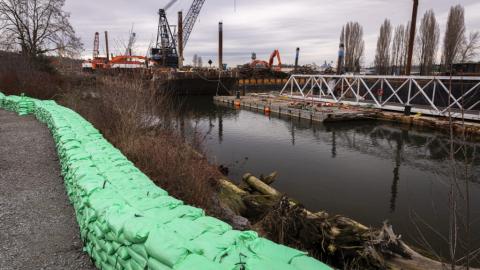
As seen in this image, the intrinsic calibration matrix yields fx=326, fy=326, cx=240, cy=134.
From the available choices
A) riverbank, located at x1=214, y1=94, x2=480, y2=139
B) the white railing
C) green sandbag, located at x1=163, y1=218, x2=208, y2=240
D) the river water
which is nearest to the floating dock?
riverbank, located at x1=214, y1=94, x2=480, y2=139

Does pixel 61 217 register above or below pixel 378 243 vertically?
above

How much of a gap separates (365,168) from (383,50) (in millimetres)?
39292

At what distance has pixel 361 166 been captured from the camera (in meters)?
11.2

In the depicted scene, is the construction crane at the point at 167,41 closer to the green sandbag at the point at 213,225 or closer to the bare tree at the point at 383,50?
the bare tree at the point at 383,50

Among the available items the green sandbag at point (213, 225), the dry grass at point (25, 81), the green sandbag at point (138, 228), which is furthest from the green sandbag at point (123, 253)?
the dry grass at point (25, 81)

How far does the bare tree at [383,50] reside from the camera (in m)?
43.7

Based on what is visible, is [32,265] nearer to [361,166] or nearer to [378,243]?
[378,243]

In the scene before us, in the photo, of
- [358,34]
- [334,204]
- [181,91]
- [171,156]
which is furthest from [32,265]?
[358,34]

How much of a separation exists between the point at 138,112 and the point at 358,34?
45.4m

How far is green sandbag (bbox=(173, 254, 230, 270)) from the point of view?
1999 millimetres

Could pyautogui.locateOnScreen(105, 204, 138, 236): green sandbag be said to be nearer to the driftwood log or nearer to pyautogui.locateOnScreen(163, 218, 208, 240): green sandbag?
pyautogui.locateOnScreen(163, 218, 208, 240): green sandbag

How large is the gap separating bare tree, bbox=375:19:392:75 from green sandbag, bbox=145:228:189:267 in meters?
45.8

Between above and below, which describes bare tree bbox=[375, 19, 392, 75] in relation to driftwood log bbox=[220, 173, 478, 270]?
above

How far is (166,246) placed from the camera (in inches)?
88.7
